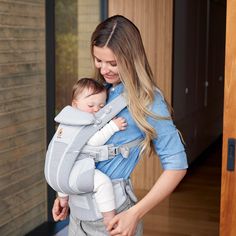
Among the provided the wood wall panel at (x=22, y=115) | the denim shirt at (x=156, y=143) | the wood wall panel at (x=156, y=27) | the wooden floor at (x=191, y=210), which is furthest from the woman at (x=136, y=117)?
the wood wall panel at (x=156, y=27)

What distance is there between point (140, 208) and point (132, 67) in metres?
0.42

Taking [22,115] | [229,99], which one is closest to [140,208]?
[229,99]

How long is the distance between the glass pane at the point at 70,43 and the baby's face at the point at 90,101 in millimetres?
2087

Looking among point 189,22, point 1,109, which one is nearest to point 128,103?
point 1,109

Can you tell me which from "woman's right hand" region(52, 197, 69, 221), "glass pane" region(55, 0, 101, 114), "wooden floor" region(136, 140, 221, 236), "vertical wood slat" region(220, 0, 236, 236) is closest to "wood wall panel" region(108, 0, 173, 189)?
"glass pane" region(55, 0, 101, 114)

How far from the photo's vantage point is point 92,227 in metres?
1.73

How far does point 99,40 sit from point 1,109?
67.0 inches

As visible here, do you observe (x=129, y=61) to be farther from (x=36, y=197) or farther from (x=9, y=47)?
(x=36, y=197)

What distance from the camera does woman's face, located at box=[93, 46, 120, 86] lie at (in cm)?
162

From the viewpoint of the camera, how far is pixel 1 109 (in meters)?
3.20

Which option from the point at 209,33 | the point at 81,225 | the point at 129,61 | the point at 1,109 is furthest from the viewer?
the point at 209,33

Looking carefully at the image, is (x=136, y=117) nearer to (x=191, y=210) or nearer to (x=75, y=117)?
(x=75, y=117)

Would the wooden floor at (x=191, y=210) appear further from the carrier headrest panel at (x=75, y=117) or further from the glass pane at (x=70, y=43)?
the carrier headrest panel at (x=75, y=117)

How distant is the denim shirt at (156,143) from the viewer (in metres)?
1.61
